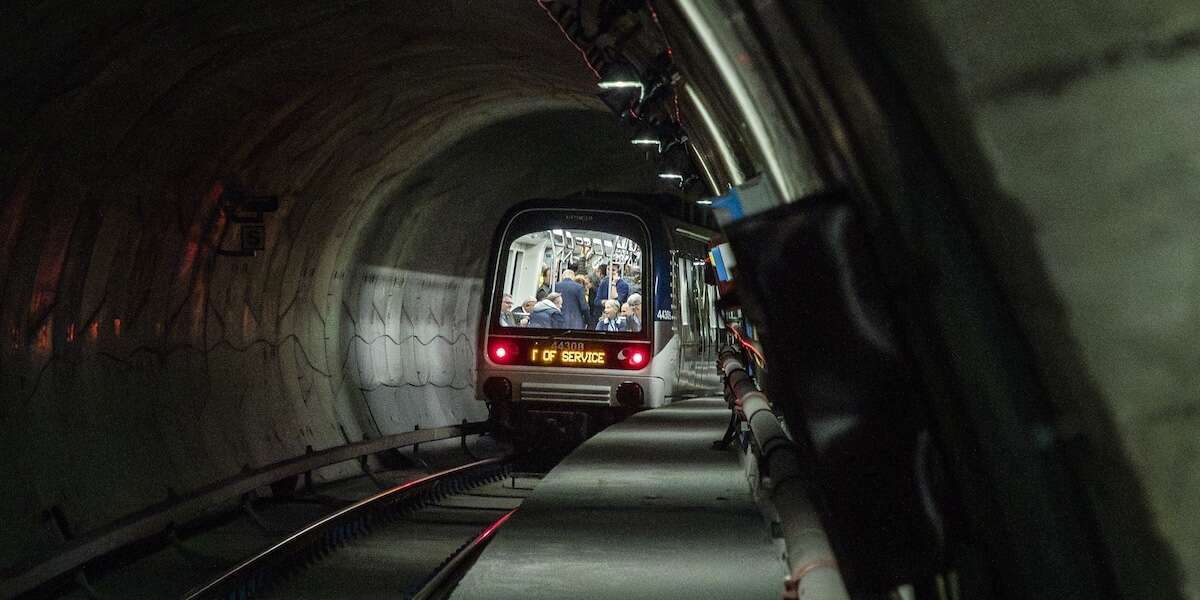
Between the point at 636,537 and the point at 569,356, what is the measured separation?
9738 mm

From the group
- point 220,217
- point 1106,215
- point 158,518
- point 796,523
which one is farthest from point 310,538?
point 1106,215

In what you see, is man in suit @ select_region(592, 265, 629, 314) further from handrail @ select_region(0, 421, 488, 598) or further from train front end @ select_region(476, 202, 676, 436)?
handrail @ select_region(0, 421, 488, 598)

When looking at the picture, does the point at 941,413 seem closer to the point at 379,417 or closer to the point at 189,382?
the point at 189,382

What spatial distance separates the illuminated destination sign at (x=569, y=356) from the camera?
1773 cm

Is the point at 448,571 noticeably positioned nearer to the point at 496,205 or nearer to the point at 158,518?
the point at 158,518

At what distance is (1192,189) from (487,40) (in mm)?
12788

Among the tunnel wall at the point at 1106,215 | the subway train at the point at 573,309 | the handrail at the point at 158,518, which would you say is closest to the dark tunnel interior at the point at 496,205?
the tunnel wall at the point at 1106,215

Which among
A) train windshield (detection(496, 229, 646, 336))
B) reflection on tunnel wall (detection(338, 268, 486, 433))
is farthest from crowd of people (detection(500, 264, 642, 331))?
reflection on tunnel wall (detection(338, 268, 486, 433))

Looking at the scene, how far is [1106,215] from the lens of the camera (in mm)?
2461

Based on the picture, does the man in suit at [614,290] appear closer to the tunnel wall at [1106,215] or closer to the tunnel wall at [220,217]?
the tunnel wall at [220,217]

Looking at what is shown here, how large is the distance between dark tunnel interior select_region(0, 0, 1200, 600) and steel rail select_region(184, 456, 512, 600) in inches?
38.4

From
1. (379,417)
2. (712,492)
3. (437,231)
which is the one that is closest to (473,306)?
(437,231)

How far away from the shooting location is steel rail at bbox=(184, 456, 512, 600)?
8.88m

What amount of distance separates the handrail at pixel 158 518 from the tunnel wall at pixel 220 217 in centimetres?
83
